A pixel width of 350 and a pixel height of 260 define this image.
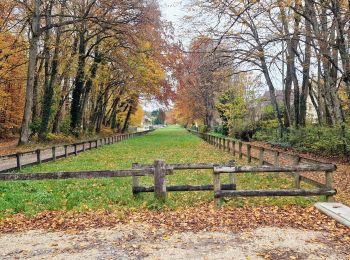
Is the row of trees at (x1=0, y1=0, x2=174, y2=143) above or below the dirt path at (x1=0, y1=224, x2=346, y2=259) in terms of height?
above

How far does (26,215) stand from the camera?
738 centimetres

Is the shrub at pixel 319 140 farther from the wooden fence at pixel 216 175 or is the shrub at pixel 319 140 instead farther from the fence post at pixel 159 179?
the fence post at pixel 159 179

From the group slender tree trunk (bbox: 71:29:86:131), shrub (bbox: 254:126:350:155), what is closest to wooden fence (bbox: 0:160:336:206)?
shrub (bbox: 254:126:350:155)

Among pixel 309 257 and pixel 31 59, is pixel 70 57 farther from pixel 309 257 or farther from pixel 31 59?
pixel 309 257

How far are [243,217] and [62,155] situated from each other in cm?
1520

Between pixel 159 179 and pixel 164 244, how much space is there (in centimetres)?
241

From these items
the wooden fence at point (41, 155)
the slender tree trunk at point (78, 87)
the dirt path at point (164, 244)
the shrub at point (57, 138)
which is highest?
the slender tree trunk at point (78, 87)

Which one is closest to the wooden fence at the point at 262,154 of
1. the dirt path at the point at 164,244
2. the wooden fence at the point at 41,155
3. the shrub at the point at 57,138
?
the dirt path at the point at 164,244

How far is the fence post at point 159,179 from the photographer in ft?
25.2

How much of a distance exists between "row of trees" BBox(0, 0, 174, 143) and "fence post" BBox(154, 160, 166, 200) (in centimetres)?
1648

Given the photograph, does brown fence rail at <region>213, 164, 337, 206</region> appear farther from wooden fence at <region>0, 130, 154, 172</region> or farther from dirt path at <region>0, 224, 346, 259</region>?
wooden fence at <region>0, 130, 154, 172</region>

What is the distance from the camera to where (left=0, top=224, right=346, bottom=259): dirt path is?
199 inches

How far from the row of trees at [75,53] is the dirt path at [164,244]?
18263 mm

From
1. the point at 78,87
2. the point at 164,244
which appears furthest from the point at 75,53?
the point at 164,244
